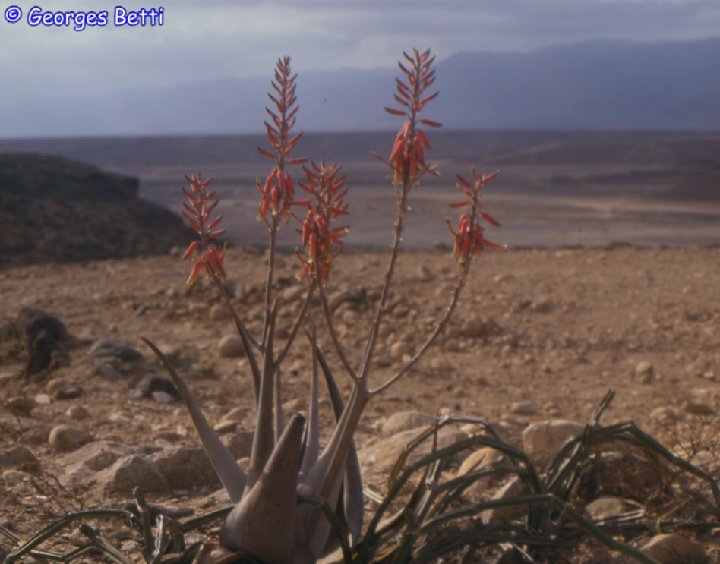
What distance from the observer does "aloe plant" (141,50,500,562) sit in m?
2.04

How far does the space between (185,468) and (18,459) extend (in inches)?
28.3

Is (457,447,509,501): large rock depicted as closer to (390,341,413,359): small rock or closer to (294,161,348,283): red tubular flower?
(294,161,348,283): red tubular flower

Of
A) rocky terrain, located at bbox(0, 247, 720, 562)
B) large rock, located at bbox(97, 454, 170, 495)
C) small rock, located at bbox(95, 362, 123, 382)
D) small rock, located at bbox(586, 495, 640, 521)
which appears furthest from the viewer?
small rock, located at bbox(95, 362, 123, 382)

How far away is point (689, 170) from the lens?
4941 centimetres

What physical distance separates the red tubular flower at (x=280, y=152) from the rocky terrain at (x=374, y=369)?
930 mm

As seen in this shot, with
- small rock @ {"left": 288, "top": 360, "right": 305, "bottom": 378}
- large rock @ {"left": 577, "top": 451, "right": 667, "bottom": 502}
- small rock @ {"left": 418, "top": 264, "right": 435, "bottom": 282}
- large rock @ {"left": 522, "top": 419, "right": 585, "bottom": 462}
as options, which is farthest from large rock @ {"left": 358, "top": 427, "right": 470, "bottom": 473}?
small rock @ {"left": 418, "top": 264, "right": 435, "bottom": 282}

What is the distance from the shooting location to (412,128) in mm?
2004

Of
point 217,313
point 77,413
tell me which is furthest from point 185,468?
point 217,313

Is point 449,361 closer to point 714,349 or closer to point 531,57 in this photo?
point 714,349

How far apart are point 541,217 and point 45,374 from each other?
62.1 ft

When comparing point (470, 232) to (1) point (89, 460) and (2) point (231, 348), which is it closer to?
(1) point (89, 460)

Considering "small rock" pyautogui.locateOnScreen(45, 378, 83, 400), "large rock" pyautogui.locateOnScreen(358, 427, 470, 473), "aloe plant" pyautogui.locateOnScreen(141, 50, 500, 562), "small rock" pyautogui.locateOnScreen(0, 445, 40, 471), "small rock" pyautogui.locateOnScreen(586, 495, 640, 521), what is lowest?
"small rock" pyautogui.locateOnScreen(45, 378, 83, 400)

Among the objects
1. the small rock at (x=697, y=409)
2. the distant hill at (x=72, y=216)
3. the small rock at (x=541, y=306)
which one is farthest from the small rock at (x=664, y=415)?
the distant hill at (x=72, y=216)

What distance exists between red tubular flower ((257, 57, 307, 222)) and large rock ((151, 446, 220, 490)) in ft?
5.32
